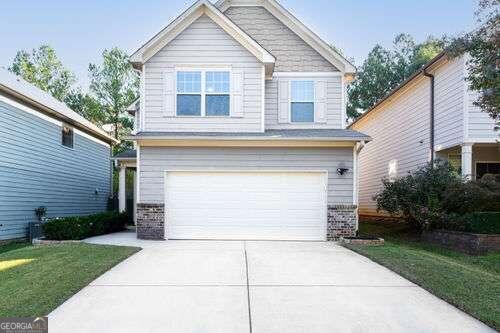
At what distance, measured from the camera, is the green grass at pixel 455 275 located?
6102 mm

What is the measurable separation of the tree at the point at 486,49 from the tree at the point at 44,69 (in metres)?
30.8

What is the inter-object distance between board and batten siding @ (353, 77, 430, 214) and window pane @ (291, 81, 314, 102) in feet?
17.3

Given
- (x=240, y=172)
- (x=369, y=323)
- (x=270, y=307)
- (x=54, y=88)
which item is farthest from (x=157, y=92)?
(x=54, y=88)

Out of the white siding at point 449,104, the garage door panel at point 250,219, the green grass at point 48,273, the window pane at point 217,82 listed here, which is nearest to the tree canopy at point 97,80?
the window pane at point 217,82

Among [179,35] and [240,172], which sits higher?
[179,35]

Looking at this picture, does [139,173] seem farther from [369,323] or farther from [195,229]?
[369,323]

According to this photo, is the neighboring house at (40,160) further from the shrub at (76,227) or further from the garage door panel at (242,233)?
the garage door panel at (242,233)

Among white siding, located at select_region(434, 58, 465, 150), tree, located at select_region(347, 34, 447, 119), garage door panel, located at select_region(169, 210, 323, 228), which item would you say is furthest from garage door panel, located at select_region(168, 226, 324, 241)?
tree, located at select_region(347, 34, 447, 119)

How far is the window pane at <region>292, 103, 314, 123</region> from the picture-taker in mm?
14969

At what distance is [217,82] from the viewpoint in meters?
14.1

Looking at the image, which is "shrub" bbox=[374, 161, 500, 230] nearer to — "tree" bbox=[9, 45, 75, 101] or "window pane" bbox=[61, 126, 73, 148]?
"window pane" bbox=[61, 126, 73, 148]

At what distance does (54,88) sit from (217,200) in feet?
81.3

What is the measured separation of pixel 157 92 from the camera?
14047 mm

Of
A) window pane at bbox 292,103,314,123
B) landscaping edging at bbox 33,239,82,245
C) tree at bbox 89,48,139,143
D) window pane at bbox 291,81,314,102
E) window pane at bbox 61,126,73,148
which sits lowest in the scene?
landscaping edging at bbox 33,239,82,245
